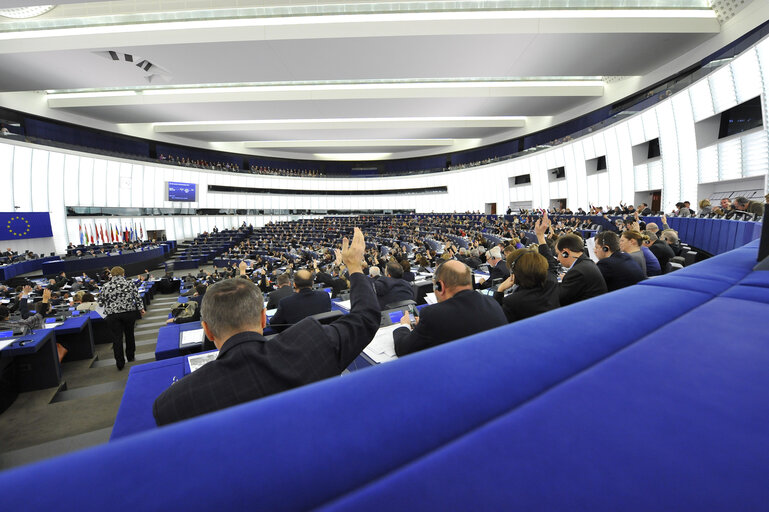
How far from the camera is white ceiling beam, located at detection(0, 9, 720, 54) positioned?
38.3 feet

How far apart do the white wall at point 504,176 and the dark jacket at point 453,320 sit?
12.4 m

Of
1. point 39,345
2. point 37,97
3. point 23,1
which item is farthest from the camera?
point 37,97

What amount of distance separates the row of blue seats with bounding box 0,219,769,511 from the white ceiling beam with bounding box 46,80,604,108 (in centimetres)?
1933

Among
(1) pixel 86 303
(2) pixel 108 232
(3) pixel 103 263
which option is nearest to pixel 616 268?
(1) pixel 86 303

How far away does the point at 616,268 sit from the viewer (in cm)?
340

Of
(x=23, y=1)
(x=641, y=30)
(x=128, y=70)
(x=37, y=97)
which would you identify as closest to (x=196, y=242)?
(x=37, y=97)

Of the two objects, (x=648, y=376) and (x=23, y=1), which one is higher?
(x=23, y=1)

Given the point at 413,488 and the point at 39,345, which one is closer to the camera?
the point at 413,488

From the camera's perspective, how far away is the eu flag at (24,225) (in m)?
16.0

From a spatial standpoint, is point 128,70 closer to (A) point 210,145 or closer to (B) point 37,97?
(B) point 37,97

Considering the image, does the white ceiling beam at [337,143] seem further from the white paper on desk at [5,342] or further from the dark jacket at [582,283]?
the dark jacket at [582,283]

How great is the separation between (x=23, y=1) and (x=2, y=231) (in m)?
12.1

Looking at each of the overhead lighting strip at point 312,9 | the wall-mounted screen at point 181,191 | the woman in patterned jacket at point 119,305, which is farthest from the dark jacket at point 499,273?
the wall-mounted screen at point 181,191

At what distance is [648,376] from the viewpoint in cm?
67
